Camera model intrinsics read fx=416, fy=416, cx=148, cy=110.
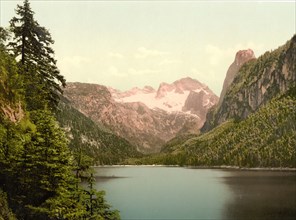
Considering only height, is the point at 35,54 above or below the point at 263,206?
above

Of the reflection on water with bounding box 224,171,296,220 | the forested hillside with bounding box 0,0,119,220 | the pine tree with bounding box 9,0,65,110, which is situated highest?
the pine tree with bounding box 9,0,65,110

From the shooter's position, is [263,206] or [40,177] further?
[263,206]

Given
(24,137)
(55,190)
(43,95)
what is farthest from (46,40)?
(55,190)

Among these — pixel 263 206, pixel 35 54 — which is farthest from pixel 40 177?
pixel 263 206

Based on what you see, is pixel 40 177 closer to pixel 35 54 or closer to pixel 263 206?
pixel 35 54

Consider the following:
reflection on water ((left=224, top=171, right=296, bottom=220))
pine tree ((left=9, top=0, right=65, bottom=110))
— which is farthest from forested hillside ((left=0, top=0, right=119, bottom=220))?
reflection on water ((left=224, top=171, right=296, bottom=220))

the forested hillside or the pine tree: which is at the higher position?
the pine tree

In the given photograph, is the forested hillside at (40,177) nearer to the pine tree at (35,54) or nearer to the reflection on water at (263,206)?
the pine tree at (35,54)

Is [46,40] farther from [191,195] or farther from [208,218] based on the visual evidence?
[191,195]

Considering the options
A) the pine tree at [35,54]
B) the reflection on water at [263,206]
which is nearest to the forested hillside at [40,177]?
the pine tree at [35,54]

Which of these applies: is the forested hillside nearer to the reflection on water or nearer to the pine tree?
the pine tree

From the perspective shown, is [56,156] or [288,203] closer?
[56,156]
